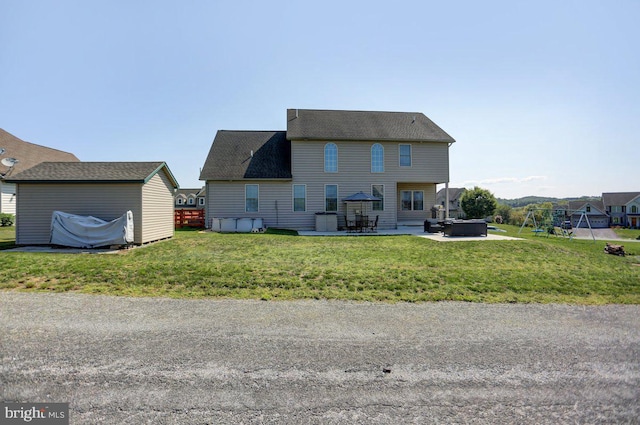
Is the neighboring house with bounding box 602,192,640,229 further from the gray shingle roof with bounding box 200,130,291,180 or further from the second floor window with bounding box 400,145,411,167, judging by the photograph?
the gray shingle roof with bounding box 200,130,291,180

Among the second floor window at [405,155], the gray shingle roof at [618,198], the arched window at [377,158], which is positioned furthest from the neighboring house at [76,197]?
the gray shingle roof at [618,198]

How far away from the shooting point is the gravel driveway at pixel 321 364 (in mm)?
2533

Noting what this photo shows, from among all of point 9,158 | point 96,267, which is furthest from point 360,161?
point 9,158

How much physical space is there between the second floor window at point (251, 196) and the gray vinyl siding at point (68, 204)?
767 centimetres

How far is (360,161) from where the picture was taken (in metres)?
19.9

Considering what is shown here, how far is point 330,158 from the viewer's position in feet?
64.7

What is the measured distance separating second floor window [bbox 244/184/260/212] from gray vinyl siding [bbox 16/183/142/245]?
7.67 meters

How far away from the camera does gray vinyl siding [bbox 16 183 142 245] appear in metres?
11.7

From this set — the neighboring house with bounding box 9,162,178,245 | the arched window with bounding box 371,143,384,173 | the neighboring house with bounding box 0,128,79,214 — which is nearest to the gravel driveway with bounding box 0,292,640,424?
the neighboring house with bounding box 9,162,178,245

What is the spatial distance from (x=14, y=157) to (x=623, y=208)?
318ft

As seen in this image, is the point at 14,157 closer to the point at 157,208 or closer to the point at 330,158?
the point at 157,208

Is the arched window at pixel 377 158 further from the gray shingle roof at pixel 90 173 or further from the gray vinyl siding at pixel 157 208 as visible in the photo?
the gray shingle roof at pixel 90 173

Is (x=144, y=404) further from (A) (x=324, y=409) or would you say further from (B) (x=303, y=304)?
(B) (x=303, y=304)

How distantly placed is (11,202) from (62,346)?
91.1 ft
